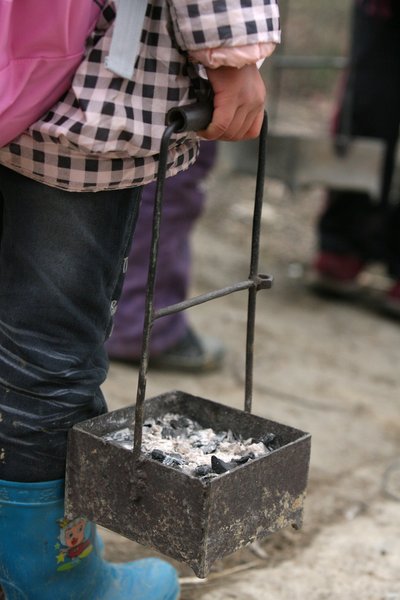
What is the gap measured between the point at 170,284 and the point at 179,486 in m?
1.69

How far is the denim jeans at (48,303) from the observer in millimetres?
1391

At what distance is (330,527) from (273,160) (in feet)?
6.37

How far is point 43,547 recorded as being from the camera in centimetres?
149

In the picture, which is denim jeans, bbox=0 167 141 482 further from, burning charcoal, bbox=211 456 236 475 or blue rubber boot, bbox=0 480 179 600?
burning charcoal, bbox=211 456 236 475

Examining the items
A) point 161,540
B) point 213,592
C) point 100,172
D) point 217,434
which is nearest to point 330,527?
point 213,592

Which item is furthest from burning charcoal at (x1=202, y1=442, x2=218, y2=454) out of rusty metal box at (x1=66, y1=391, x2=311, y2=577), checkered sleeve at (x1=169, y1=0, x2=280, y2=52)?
checkered sleeve at (x1=169, y1=0, x2=280, y2=52)

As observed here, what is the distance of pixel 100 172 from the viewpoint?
1.37 meters

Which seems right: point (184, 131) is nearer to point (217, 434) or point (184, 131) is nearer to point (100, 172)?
point (100, 172)

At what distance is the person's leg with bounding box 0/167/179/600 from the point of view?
1.39 m

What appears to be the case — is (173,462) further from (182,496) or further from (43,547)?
(43,547)

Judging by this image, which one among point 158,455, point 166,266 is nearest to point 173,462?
point 158,455

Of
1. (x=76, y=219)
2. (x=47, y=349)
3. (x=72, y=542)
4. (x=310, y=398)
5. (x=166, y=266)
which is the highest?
(x=76, y=219)

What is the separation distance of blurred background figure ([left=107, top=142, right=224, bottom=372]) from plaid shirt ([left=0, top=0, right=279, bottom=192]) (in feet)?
4.42

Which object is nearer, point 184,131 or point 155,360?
point 184,131
